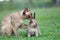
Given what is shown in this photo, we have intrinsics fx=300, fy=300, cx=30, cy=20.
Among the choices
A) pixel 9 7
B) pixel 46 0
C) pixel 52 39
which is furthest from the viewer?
pixel 46 0

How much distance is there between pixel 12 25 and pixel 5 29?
0.34 metres

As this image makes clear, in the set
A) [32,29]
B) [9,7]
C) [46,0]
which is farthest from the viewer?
[46,0]

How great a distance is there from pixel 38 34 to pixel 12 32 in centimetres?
110

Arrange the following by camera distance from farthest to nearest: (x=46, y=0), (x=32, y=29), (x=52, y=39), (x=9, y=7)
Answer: (x=46, y=0), (x=9, y=7), (x=32, y=29), (x=52, y=39)

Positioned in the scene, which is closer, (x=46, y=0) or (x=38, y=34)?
(x=38, y=34)

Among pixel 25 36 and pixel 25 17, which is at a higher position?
pixel 25 17

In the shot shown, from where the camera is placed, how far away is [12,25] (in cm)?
1217

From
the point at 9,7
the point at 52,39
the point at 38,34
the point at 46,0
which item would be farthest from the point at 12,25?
the point at 46,0

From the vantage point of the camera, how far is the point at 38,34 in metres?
12.1

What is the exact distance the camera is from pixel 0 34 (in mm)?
12617

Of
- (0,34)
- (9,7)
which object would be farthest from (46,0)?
(0,34)

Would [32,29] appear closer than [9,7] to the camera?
Yes

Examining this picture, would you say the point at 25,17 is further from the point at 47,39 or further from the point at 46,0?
the point at 46,0

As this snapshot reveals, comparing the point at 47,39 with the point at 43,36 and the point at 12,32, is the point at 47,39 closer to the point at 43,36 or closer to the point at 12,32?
the point at 43,36
